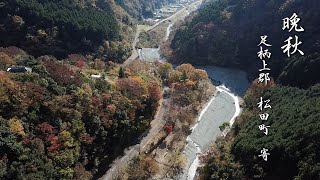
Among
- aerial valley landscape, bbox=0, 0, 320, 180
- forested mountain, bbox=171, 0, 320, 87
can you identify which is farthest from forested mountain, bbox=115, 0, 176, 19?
forested mountain, bbox=171, 0, 320, 87

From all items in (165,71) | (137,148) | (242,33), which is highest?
(242,33)

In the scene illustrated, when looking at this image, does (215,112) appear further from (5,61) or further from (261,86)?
(5,61)

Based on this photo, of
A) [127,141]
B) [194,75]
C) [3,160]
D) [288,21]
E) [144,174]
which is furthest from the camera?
[194,75]

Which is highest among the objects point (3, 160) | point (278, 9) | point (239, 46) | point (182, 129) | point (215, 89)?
point (278, 9)

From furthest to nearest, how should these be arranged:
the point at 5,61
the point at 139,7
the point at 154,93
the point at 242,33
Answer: the point at 139,7, the point at 242,33, the point at 154,93, the point at 5,61

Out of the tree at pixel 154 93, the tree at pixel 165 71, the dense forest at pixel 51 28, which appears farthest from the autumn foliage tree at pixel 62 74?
the tree at pixel 165 71

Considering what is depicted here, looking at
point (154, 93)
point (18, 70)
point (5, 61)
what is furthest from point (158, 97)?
point (5, 61)

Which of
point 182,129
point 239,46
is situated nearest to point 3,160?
point 182,129

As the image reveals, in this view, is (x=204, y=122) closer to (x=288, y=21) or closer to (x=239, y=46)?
(x=239, y=46)
